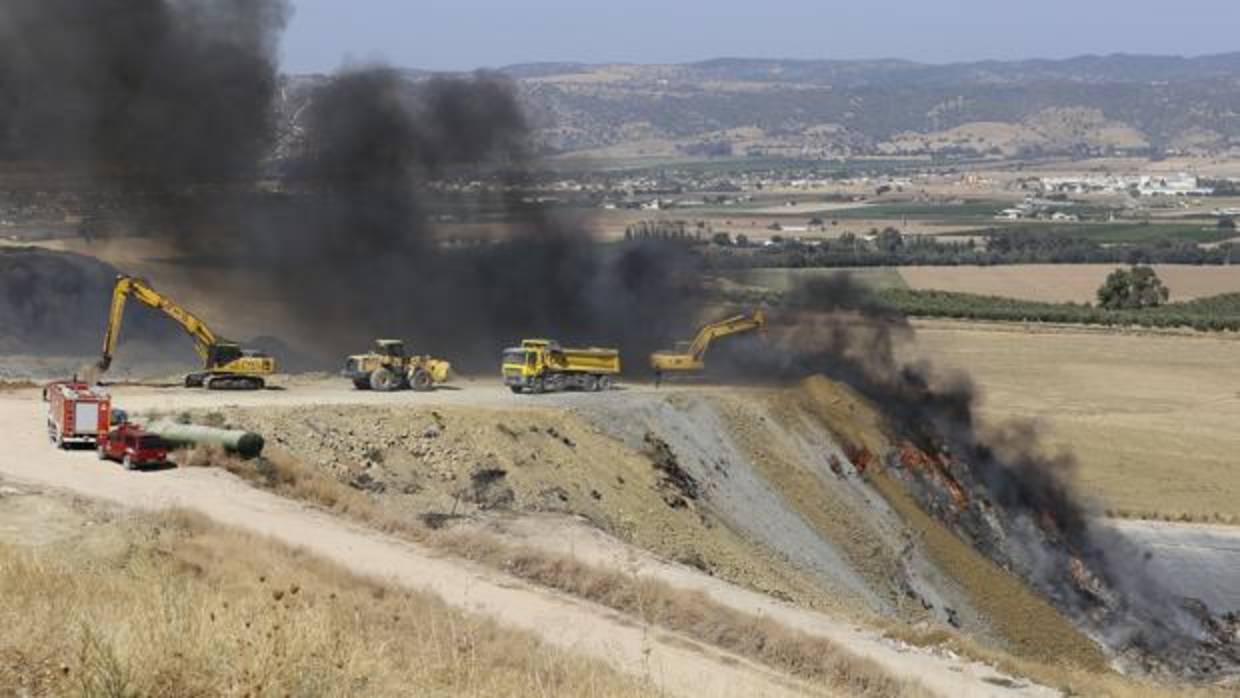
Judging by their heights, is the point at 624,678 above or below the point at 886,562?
above

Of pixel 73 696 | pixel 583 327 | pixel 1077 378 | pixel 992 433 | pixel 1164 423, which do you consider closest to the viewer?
pixel 73 696

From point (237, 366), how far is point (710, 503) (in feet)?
53.0

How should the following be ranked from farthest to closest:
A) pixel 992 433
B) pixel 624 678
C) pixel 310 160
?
pixel 310 160 → pixel 992 433 → pixel 624 678

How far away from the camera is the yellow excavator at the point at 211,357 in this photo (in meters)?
50.5

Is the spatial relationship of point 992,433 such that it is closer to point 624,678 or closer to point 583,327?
point 583,327

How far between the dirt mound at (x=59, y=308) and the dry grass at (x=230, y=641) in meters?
39.6

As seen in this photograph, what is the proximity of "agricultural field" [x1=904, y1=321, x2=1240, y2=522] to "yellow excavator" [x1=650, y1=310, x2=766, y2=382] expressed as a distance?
42.1 ft

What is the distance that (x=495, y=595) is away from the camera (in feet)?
92.3

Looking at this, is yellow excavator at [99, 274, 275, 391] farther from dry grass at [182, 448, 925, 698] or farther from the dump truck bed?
dry grass at [182, 448, 925, 698]

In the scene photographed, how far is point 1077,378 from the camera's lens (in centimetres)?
9662

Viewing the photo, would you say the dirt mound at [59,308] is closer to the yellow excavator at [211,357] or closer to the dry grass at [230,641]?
the yellow excavator at [211,357]

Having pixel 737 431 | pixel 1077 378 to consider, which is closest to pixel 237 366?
pixel 737 431

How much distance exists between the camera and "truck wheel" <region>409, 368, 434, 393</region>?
5191cm

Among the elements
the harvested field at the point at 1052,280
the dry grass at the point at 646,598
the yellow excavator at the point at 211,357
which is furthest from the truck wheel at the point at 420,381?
the harvested field at the point at 1052,280
